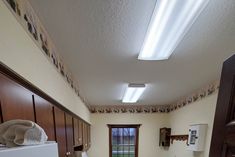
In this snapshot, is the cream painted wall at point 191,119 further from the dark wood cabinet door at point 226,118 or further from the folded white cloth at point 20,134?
the folded white cloth at point 20,134

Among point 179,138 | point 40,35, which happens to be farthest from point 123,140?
point 40,35

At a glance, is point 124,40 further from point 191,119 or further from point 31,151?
point 191,119

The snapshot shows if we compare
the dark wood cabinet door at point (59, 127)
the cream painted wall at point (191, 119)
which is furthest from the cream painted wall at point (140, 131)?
the dark wood cabinet door at point (59, 127)

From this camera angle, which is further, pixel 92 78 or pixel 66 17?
pixel 92 78

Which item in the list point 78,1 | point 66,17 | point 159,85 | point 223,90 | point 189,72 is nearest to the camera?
point 223,90

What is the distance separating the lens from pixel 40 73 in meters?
1.48

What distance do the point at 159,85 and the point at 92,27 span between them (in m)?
2.26

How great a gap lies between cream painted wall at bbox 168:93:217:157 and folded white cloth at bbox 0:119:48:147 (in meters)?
3.04

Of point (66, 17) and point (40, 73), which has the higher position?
point (66, 17)

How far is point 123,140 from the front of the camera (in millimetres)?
6125

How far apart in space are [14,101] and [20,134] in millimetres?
497

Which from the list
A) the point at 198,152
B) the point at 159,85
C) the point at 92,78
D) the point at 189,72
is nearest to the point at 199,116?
the point at 198,152

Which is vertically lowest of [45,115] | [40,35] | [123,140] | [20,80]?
[123,140]

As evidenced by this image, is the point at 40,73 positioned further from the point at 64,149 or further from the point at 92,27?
the point at 64,149
